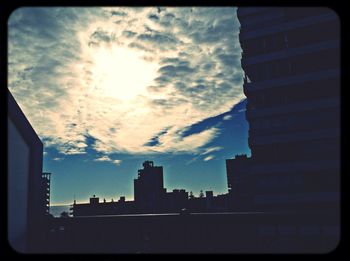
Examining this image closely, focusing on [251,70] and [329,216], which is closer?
[329,216]

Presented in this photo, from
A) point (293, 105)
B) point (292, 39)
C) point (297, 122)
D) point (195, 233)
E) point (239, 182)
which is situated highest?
point (292, 39)

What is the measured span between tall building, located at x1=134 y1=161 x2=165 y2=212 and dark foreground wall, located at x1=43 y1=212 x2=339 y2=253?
204 feet

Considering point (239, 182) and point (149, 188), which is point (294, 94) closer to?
point (239, 182)

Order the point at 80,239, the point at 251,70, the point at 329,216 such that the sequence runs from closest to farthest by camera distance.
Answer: the point at 329,216, the point at 80,239, the point at 251,70

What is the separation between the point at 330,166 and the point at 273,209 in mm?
6094

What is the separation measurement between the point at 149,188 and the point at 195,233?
68.4m

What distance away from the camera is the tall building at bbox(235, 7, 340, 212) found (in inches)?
1038

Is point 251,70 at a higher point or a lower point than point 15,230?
higher

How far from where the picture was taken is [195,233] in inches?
893

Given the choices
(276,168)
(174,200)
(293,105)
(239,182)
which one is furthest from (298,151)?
(174,200)

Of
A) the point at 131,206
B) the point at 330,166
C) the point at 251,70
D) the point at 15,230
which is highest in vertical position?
the point at 251,70
